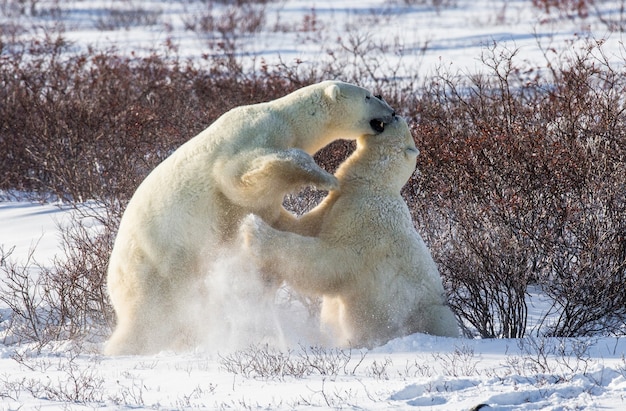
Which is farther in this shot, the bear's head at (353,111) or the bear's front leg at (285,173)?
the bear's head at (353,111)

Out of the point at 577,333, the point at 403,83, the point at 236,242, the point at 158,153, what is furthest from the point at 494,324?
the point at 403,83

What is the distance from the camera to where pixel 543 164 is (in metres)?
5.72

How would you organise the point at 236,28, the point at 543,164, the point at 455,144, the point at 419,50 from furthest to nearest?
the point at 236,28 → the point at 419,50 → the point at 455,144 → the point at 543,164

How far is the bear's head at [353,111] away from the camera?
4.67 m

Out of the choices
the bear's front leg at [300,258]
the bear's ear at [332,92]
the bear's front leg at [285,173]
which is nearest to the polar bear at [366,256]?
the bear's front leg at [300,258]

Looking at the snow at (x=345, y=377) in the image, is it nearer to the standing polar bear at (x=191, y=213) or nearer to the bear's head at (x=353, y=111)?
the standing polar bear at (x=191, y=213)

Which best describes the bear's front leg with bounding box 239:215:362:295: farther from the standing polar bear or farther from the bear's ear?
the bear's ear

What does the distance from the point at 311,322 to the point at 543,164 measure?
1813 mm

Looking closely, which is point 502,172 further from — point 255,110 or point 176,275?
point 176,275

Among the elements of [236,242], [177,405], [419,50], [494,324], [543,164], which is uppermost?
[419,50]

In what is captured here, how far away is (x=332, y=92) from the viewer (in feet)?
15.2

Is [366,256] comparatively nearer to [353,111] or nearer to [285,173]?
[285,173]

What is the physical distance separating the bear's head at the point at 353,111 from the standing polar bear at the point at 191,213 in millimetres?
136

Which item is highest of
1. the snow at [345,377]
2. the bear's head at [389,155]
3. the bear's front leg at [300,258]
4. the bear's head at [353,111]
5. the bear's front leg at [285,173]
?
the bear's head at [353,111]
